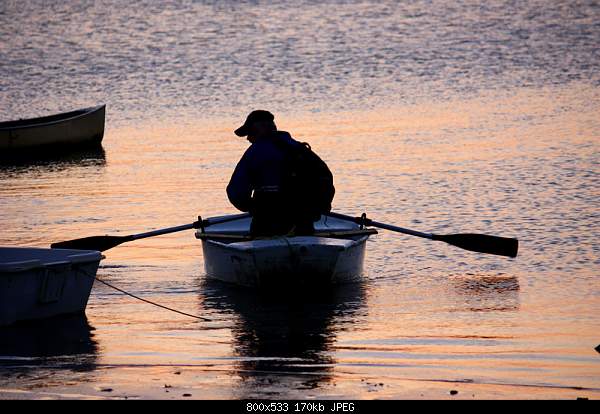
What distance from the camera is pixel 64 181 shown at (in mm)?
20234

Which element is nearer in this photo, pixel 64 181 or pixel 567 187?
pixel 567 187

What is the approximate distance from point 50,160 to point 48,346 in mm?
13144

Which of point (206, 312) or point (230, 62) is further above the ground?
point (230, 62)

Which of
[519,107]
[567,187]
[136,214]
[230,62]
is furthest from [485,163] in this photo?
[230,62]

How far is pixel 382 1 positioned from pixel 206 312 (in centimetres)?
4663

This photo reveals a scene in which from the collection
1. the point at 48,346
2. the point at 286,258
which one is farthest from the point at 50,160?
the point at 48,346

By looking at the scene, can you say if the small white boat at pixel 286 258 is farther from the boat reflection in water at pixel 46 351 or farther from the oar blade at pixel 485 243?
the boat reflection in water at pixel 46 351

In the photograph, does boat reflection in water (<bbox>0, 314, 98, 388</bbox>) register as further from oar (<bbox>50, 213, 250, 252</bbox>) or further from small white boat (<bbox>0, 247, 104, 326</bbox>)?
oar (<bbox>50, 213, 250, 252</bbox>)

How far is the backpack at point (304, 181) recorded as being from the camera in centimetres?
1191

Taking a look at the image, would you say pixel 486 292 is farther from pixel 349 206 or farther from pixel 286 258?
pixel 349 206

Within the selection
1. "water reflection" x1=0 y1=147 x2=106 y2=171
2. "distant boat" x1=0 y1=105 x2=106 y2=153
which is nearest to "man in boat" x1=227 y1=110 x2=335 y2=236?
"water reflection" x1=0 y1=147 x2=106 y2=171

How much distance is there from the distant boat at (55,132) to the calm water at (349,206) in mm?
642
